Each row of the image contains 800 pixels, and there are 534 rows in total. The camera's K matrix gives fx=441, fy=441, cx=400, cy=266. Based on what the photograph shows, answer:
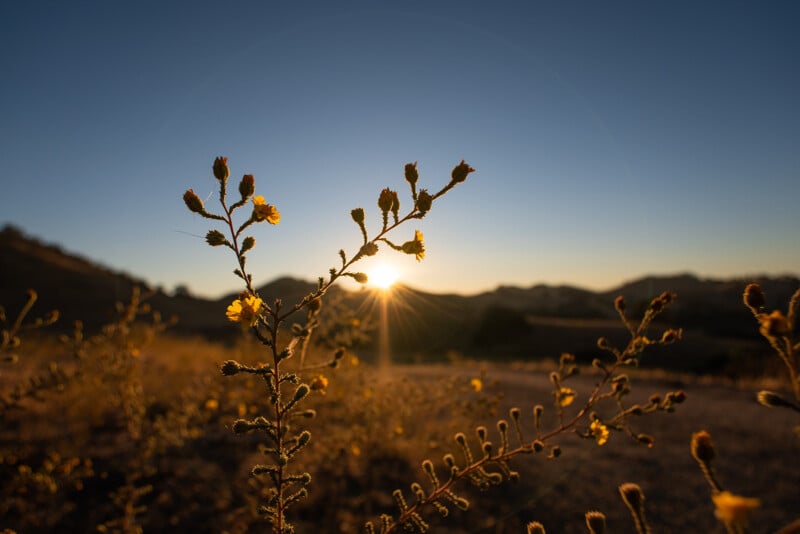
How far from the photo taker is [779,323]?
684 mm

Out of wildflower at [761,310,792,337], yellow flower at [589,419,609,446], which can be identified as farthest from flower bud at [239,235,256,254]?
yellow flower at [589,419,609,446]

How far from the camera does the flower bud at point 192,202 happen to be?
1.24 m

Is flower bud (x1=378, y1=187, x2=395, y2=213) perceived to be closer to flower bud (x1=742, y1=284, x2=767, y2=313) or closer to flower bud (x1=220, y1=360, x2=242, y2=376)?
flower bud (x1=220, y1=360, x2=242, y2=376)

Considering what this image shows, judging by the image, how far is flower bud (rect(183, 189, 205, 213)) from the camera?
1243mm

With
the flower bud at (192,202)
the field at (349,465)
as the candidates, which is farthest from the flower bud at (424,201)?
the field at (349,465)

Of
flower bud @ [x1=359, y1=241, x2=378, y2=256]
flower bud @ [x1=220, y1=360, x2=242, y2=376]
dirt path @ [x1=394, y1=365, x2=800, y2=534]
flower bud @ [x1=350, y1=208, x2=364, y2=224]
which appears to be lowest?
dirt path @ [x1=394, y1=365, x2=800, y2=534]

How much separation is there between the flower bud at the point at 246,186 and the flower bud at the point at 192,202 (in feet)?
0.39

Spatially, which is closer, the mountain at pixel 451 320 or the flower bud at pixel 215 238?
the flower bud at pixel 215 238

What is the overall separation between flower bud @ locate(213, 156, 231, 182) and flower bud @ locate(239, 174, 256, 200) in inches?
2.0

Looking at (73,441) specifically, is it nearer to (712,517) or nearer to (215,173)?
(215,173)

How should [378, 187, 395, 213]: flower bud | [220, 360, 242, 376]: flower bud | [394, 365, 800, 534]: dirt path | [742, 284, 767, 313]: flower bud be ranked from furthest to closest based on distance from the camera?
1. [394, 365, 800, 534]: dirt path
2. [378, 187, 395, 213]: flower bud
3. [220, 360, 242, 376]: flower bud
4. [742, 284, 767, 313]: flower bud

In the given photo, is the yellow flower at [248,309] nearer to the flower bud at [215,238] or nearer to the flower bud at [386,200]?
the flower bud at [215,238]

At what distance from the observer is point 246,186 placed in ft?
4.19

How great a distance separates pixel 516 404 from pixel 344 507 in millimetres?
3984
